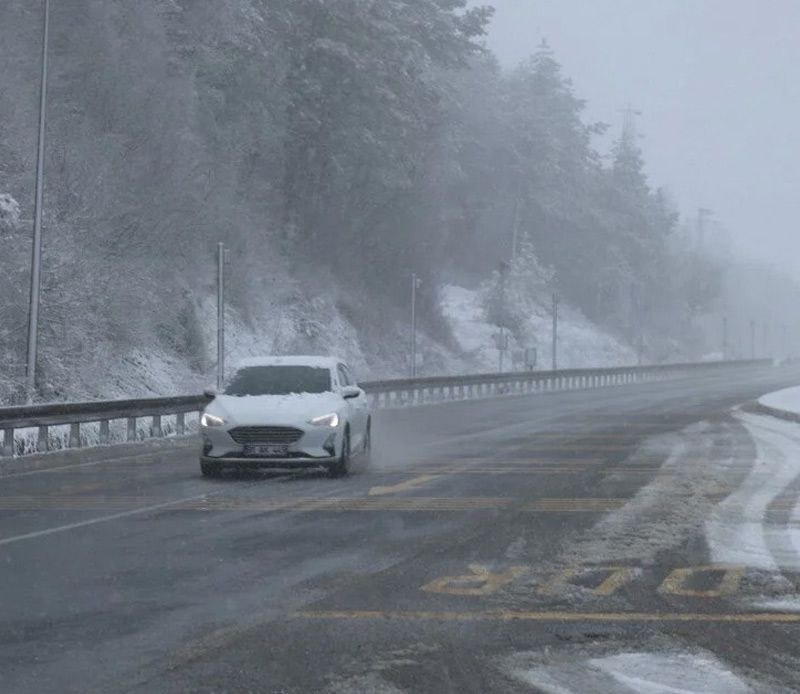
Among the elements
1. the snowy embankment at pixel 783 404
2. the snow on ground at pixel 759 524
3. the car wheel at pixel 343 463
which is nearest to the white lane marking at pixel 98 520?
the car wheel at pixel 343 463

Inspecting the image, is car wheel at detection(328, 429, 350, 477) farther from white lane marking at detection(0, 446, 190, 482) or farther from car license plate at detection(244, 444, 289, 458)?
white lane marking at detection(0, 446, 190, 482)

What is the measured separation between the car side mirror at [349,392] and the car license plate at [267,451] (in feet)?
4.85

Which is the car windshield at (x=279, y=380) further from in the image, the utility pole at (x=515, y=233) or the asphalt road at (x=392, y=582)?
the utility pole at (x=515, y=233)

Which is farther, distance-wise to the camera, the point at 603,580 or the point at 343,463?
the point at 343,463

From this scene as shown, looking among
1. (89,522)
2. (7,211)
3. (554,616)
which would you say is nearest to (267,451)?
(89,522)

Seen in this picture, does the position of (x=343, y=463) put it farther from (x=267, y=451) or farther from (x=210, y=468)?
(x=210, y=468)

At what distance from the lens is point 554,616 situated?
384 inches

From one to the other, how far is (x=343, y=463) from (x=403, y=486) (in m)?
1.80

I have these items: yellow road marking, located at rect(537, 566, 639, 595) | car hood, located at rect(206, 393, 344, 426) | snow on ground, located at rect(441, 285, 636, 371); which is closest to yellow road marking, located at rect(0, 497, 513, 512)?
car hood, located at rect(206, 393, 344, 426)

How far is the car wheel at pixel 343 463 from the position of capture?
21.5 meters

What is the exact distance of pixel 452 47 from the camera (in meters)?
74.2

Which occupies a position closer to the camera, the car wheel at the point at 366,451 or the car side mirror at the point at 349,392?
the car side mirror at the point at 349,392

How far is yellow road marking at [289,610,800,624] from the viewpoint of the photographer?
964 cm

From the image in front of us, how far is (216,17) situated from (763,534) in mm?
47618
